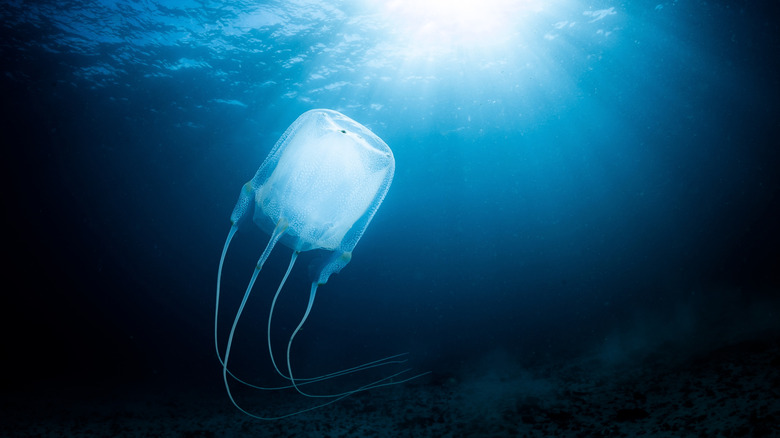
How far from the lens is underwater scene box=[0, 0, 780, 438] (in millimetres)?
4270

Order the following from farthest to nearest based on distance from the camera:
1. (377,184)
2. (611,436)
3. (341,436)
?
(377,184)
(341,436)
(611,436)

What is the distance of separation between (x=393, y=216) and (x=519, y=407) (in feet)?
21.4

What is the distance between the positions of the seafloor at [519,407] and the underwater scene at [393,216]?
4 cm

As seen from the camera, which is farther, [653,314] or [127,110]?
[127,110]

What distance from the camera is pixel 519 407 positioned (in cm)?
392

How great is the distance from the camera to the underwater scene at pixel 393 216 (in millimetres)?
4270

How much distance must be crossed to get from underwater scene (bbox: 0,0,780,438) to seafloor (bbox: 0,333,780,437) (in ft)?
0.15

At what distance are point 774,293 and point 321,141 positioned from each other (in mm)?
7381

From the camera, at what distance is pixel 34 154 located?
9.14 meters

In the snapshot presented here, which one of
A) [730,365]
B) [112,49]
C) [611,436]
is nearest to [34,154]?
[112,49]

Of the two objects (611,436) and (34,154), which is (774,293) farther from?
(34,154)

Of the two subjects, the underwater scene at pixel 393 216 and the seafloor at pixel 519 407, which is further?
the underwater scene at pixel 393 216

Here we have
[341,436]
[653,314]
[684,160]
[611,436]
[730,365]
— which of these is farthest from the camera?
[684,160]

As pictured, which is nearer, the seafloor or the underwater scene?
the seafloor
